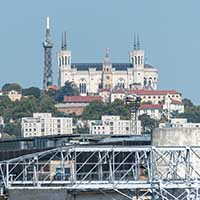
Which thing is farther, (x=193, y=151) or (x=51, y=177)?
(x=51, y=177)

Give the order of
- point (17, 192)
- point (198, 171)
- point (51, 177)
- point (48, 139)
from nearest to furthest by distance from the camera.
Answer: point (17, 192), point (198, 171), point (51, 177), point (48, 139)

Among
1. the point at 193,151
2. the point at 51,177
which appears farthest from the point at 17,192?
the point at 51,177

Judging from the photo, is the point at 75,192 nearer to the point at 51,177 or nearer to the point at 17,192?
the point at 17,192

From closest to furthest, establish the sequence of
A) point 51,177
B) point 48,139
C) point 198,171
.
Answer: point 198,171, point 51,177, point 48,139

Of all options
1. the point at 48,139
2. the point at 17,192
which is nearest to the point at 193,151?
the point at 17,192

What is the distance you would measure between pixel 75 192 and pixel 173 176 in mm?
3444

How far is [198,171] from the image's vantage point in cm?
5922

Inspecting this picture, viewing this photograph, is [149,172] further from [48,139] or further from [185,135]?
[48,139]

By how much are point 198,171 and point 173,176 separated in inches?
96.6

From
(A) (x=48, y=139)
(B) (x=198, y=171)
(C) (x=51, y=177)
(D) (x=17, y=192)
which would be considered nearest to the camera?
(D) (x=17, y=192)

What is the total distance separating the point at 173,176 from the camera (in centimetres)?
5694

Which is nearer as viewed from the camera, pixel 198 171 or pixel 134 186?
pixel 134 186

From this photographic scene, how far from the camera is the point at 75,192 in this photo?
55344 mm

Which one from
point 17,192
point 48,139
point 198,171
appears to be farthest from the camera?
point 48,139
